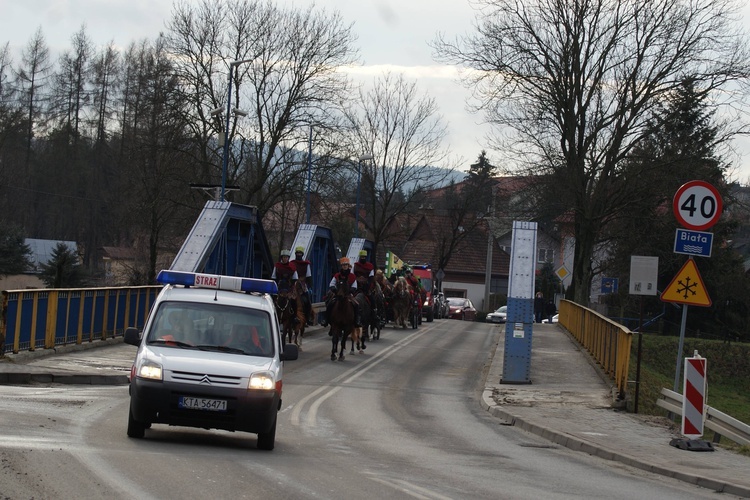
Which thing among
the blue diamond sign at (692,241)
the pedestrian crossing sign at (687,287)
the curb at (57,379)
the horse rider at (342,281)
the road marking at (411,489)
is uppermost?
the blue diamond sign at (692,241)

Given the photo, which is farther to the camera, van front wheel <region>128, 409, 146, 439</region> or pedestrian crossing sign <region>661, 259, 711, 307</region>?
pedestrian crossing sign <region>661, 259, 711, 307</region>

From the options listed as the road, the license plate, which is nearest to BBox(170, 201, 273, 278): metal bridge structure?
the road

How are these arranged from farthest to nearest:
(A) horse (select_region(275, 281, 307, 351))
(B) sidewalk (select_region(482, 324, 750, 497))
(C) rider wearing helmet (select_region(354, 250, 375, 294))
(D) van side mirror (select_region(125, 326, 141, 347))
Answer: (C) rider wearing helmet (select_region(354, 250, 375, 294)), (A) horse (select_region(275, 281, 307, 351)), (B) sidewalk (select_region(482, 324, 750, 497)), (D) van side mirror (select_region(125, 326, 141, 347))

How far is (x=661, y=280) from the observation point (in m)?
55.8

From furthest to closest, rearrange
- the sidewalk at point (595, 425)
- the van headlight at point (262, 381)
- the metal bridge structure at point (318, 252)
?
the metal bridge structure at point (318, 252), the sidewalk at point (595, 425), the van headlight at point (262, 381)

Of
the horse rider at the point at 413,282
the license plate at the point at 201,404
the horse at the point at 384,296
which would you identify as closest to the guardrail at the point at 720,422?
the license plate at the point at 201,404

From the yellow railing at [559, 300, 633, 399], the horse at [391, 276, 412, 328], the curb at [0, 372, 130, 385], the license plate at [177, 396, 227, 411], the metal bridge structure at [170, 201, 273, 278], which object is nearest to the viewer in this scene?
the license plate at [177, 396, 227, 411]

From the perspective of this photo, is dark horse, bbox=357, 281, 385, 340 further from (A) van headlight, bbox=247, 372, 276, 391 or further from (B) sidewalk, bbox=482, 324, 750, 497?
(A) van headlight, bbox=247, 372, 276, 391

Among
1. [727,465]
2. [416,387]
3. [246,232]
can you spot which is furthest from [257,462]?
[246,232]

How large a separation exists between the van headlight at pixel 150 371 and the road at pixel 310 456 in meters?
0.68

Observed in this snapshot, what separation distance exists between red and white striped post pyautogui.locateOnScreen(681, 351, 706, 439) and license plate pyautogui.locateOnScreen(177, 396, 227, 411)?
21.4 feet

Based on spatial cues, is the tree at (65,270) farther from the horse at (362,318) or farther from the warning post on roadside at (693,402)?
the warning post on roadside at (693,402)

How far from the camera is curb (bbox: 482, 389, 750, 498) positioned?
1060cm

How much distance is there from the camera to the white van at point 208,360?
33.8 feet
